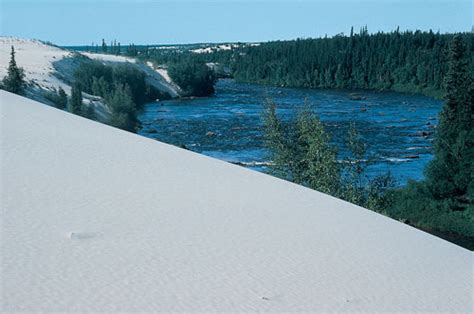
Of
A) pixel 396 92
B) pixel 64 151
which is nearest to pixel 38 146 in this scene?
pixel 64 151

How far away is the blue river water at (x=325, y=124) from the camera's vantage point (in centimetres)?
1917

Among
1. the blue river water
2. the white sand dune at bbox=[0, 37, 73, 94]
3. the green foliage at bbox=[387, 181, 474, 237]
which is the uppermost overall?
the white sand dune at bbox=[0, 37, 73, 94]

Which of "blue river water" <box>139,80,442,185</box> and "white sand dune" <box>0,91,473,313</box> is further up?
"white sand dune" <box>0,91,473,313</box>

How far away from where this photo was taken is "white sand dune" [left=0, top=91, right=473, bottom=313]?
9.75 feet

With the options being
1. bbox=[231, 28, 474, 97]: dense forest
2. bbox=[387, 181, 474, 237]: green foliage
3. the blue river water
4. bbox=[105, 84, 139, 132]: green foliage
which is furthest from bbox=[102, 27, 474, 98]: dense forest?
bbox=[387, 181, 474, 237]: green foliage

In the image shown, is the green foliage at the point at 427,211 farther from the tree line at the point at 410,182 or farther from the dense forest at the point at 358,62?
the dense forest at the point at 358,62

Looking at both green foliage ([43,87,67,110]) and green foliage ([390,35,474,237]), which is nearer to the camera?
green foliage ([390,35,474,237])

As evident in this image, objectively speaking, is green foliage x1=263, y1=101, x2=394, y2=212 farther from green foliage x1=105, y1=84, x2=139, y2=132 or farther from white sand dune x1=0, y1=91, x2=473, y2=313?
green foliage x1=105, y1=84, x2=139, y2=132

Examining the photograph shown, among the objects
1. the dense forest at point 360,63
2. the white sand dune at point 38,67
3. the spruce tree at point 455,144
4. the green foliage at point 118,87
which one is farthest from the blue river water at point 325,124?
the dense forest at point 360,63

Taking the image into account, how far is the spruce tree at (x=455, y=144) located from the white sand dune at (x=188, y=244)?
39.9 feet

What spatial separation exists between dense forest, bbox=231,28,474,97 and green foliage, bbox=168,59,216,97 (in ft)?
28.7

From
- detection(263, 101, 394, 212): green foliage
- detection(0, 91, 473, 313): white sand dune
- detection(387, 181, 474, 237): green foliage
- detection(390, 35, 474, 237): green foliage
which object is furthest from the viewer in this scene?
detection(390, 35, 474, 237): green foliage

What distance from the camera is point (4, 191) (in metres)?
4.16

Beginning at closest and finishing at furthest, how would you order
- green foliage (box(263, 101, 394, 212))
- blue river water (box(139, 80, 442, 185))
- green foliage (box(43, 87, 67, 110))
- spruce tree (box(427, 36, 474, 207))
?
green foliage (box(263, 101, 394, 212)) → spruce tree (box(427, 36, 474, 207)) → blue river water (box(139, 80, 442, 185)) → green foliage (box(43, 87, 67, 110))
